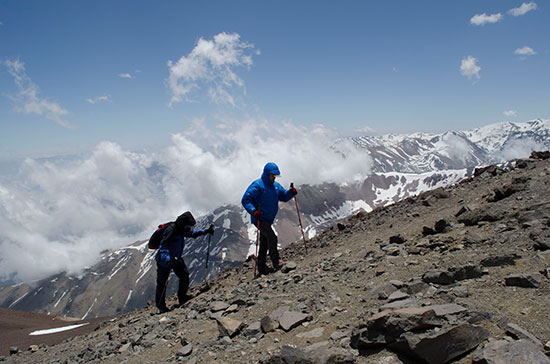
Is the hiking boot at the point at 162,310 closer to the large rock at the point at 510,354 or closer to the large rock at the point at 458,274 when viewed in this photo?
the large rock at the point at 458,274

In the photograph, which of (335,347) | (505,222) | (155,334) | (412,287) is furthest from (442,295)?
(155,334)

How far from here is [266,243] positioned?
12.8 metres

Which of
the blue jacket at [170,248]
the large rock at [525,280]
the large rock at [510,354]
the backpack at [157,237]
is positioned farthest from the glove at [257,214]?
the large rock at [510,354]

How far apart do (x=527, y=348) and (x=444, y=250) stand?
16.6 ft

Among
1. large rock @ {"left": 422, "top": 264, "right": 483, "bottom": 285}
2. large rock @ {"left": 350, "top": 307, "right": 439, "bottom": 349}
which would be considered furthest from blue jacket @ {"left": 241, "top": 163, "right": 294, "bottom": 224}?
large rock @ {"left": 350, "top": 307, "right": 439, "bottom": 349}

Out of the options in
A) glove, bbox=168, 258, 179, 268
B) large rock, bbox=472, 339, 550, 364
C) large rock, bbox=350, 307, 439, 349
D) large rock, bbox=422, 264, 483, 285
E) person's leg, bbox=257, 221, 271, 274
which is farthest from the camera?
person's leg, bbox=257, 221, 271, 274

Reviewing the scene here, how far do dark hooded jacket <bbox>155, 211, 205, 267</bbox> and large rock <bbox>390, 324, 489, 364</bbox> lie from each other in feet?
32.5

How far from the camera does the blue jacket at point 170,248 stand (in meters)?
12.4

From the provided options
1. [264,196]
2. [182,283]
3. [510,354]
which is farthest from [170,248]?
[510,354]

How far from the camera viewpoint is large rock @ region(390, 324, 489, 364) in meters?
3.85

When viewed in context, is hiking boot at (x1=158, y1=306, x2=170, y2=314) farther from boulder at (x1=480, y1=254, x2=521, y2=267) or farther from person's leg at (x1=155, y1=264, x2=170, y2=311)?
boulder at (x1=480, y1=254, x2=521, y2=267)

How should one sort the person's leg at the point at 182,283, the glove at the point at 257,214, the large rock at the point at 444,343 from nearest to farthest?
the large rock at the point at 444,343 → the glove at the point at 257,214 → the person's leg at the point at 182,283

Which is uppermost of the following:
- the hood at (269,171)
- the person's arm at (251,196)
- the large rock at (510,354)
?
the hood at (269,171)

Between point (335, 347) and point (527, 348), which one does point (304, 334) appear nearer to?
point (335, 347)
